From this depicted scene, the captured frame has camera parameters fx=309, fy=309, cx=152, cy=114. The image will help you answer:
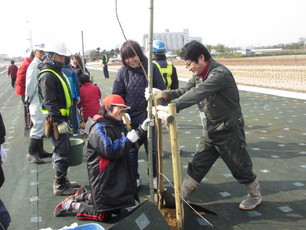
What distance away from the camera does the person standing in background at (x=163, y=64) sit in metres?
4.71

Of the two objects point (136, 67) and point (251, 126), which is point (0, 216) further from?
point (251, 126)

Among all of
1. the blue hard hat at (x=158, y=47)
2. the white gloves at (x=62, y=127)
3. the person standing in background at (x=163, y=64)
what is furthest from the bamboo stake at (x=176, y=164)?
the blue hard hat at (x=158, y=47)

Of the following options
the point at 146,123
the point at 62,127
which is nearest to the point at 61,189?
the point at 62,127

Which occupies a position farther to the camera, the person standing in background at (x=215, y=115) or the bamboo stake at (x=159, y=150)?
the person standing in background at (x=215, y=115)

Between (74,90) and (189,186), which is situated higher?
(74,90)

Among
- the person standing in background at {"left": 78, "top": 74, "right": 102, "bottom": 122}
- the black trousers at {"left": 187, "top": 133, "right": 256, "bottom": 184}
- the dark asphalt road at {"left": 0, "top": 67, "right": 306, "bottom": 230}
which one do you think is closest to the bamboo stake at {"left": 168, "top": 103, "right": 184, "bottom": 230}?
the dark asphalt road at {"left": 0, "top": 67, "right": 306, "bottom": 230}

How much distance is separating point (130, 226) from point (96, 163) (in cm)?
A: 81

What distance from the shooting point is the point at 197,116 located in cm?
827

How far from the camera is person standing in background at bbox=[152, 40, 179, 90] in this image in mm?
4705

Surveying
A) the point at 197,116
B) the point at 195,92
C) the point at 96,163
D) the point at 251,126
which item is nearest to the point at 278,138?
the point at 251,126

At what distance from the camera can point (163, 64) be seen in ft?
15.9

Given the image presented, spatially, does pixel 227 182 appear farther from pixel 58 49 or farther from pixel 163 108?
pixel 58 49

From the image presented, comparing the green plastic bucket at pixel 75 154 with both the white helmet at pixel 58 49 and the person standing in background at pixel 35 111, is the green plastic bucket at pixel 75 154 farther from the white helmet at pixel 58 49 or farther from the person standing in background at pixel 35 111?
the white helmet at pixel 58 49

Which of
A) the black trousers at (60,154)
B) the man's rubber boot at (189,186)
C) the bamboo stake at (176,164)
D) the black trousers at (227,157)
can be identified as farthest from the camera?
the black trousers at (60,154)
